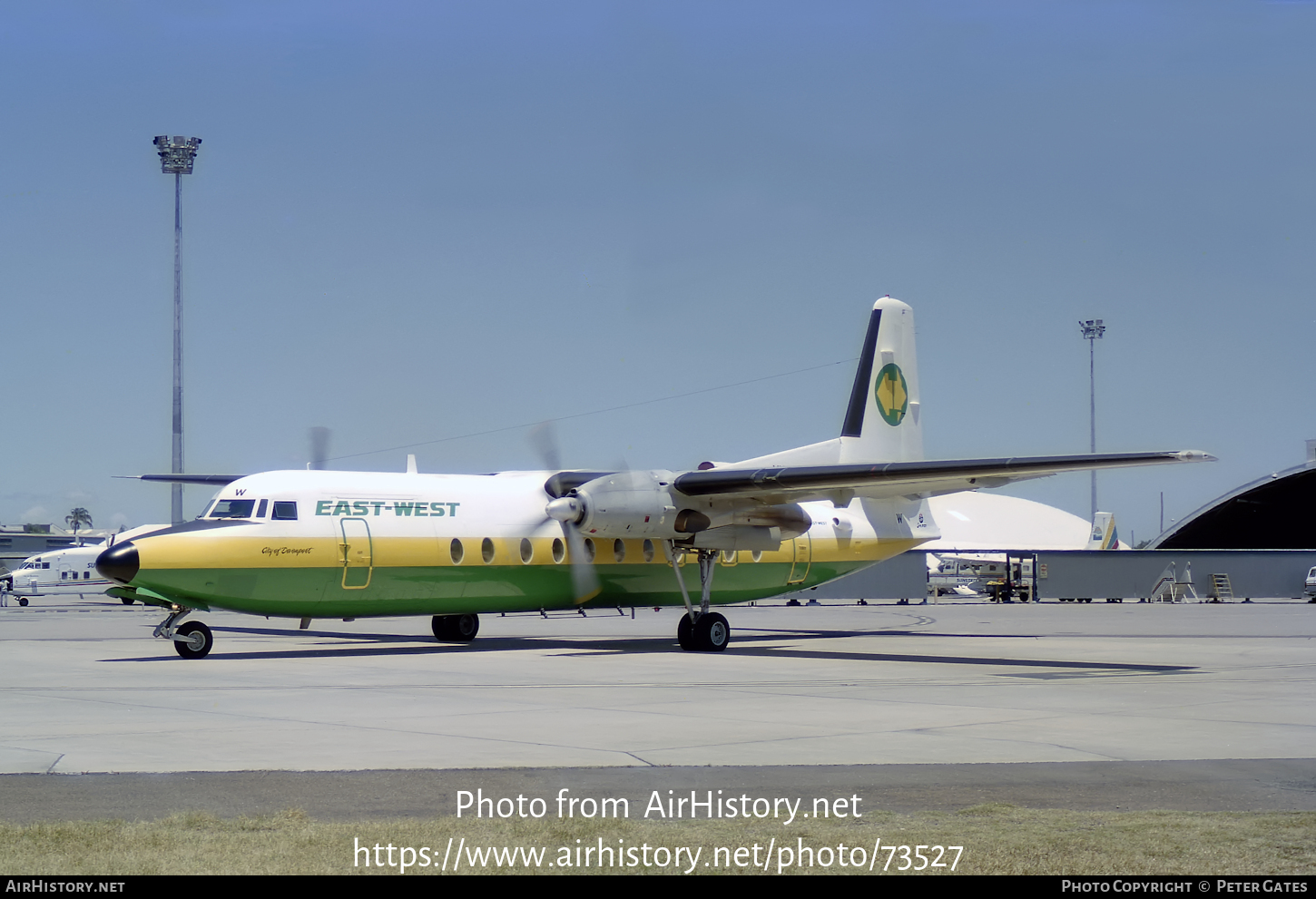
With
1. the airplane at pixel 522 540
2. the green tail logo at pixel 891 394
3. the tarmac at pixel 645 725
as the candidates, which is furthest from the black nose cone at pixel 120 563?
the green tail logo at pixel 891 394

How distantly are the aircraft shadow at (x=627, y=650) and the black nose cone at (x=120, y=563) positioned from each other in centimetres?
185

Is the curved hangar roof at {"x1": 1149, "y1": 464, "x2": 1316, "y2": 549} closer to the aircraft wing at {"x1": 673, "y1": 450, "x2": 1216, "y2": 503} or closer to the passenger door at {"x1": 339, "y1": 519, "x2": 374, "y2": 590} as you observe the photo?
the aircraft wing at {"x1": 673, "y1": 450, "x2": 1216, "y2": 503}

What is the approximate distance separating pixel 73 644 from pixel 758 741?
796 inches

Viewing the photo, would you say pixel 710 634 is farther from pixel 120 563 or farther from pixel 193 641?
pixel 120 563

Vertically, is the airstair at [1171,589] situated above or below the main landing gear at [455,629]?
below

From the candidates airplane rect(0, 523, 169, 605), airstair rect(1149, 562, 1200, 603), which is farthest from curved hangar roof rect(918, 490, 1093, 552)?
airplane rect(0, 523, 169, 605)

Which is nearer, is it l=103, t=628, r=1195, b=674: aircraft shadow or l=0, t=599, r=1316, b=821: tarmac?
l=0, t=599, r=1316, b=821: tarmac

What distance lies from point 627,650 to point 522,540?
2994 millimetres

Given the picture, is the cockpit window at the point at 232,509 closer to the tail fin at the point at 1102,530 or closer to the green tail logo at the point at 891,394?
the green tail logo at the point at 891,394

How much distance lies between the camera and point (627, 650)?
1009 inches

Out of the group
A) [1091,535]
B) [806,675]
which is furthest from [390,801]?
[1091,535]

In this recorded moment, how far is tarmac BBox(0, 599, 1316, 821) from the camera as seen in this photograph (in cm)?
930

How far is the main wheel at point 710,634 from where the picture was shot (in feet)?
83.7

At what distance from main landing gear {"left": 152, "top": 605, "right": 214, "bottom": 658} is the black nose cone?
5.54ft
